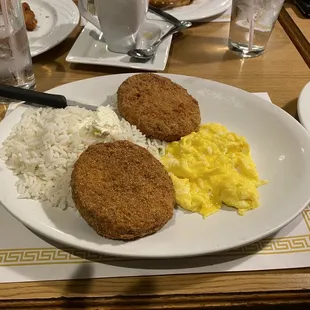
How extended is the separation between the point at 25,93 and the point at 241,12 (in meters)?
0.95

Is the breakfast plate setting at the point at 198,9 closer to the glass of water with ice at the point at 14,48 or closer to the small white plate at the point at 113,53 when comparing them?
the small white plate at the point at 113,53

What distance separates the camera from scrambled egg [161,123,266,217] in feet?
3.40

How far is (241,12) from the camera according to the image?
68.5 inches

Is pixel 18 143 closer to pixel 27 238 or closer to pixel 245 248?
pixel 27 238

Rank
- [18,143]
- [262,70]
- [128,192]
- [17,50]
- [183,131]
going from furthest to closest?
1. [262,70]
2. [17,50]
3. [183,131]
4. [18,143]
5. [128,192]

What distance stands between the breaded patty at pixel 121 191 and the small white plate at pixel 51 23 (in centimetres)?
Answer: 78

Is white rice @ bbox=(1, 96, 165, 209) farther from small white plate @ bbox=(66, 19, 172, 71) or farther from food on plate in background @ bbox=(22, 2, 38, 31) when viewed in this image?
food on plate in background @ bbox=(22, 2, 38, 31)

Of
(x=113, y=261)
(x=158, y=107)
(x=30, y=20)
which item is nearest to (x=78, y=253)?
(x=113, y=261)

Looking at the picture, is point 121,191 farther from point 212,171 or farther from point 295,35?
point 295,35

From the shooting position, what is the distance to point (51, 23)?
6.06ft

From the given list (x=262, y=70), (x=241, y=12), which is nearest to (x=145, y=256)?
(x=262, y=70)

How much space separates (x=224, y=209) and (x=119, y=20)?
96 centimetres

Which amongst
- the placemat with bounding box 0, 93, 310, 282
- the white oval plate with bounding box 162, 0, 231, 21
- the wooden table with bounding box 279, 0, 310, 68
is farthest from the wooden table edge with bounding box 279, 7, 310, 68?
the placemat with bounding box 0, 93, 310, 282

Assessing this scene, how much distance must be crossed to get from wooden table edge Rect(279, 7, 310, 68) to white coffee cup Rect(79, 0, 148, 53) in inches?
26.6
